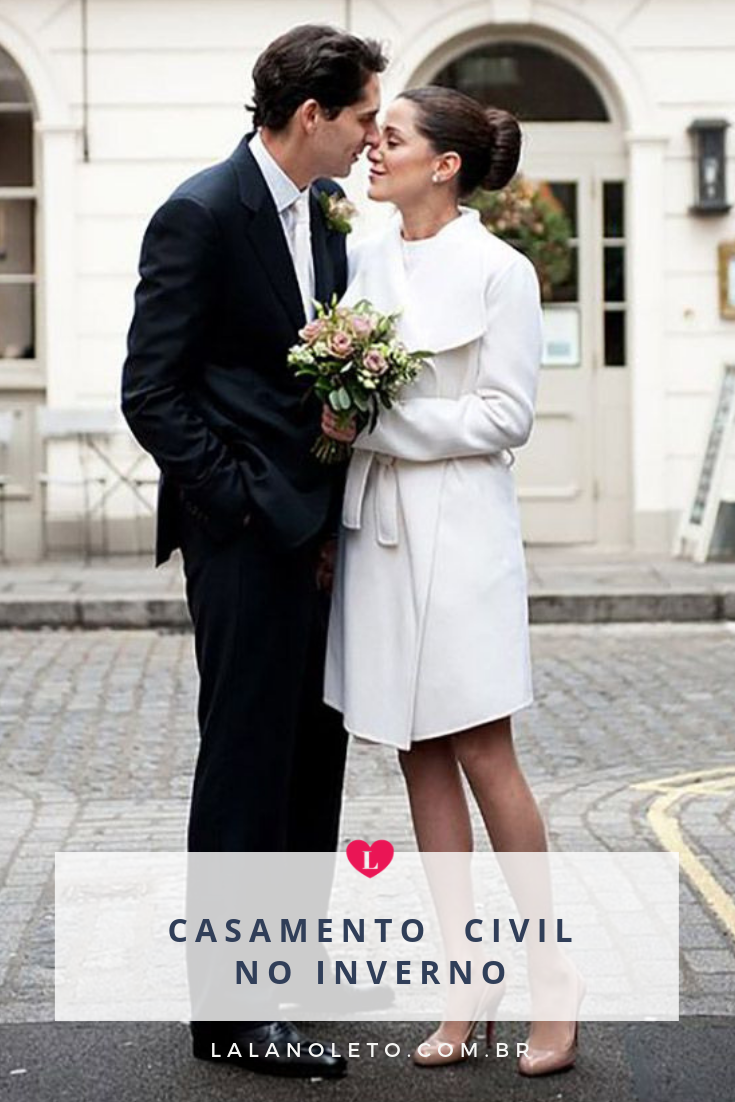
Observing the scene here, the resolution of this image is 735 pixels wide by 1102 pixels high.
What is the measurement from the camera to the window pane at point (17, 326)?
15.6 metres

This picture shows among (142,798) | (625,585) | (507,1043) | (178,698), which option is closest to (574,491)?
(625,585)

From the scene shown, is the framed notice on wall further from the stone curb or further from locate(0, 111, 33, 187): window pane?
locate(0, 111, 33, 187): window pane

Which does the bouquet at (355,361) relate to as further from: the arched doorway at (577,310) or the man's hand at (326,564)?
the arched doorway at (577,310)

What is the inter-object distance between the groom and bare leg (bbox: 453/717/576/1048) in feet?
1.19

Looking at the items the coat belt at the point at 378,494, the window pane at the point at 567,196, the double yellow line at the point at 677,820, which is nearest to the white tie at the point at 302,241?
the coat belt at the point at 378,494

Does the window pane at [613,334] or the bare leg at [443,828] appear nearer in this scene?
the bare leg at [443,828]

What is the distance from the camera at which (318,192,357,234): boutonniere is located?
4.64 m

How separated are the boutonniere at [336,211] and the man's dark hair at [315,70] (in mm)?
181

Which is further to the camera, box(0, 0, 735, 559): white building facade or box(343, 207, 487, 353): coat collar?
box(0, 0, 735, 559): white building facade

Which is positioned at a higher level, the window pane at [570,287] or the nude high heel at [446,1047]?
the window pane at [570,287]

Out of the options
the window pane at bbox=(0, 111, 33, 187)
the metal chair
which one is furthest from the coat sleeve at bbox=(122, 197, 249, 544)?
the window pane at bbox=(0, 111, 33, 187)

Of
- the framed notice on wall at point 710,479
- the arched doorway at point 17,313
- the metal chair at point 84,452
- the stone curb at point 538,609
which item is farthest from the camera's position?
the arched doorway at point 17,313

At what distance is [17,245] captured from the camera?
15609 millimetres

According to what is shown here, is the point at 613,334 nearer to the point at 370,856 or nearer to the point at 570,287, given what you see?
the point at 570,287
